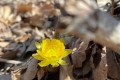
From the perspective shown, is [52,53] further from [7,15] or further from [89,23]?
[7,15]

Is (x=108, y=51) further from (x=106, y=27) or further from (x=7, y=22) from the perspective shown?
(x=7, y=22)

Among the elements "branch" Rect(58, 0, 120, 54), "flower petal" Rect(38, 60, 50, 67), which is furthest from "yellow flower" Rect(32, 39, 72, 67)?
"branch" Rect(58, 0, 120, 54)

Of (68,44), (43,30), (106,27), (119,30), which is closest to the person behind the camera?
(106,27)

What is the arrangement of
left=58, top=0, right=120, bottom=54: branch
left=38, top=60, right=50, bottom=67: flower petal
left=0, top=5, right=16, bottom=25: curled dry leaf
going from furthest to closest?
left=0, top=5, right=16, bottom=25: curled dry leaf < left=38, top=60, right=50, bottom=67: flower petal < left=58, top=0, right=120, bottom=54: branch

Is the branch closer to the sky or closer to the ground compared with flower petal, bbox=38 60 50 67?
closer to the sky

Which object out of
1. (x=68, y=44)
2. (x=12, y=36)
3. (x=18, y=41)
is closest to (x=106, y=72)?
(x=68, y=44)

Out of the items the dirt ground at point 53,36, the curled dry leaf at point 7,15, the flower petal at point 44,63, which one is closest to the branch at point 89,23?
the dirt ground at point 53,36

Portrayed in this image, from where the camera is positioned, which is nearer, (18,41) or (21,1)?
(18,41)

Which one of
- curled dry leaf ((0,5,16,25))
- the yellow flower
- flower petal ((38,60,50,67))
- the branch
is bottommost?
flower petal ((38,60,50,67))

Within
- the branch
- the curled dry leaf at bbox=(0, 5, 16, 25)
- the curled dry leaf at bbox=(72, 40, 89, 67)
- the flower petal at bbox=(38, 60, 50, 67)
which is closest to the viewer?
the branch

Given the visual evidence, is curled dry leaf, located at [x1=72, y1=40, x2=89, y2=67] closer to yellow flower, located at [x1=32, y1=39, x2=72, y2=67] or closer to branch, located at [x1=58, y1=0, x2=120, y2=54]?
yellow flower, located at [x1=32, y1=39, x2=72, y2=67]
